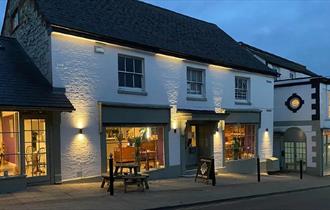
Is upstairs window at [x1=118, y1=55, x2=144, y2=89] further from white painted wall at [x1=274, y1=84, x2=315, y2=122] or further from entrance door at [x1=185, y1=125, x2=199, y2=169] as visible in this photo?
white painted wall at [x1=274, y1=84, x2=315, y2=122]

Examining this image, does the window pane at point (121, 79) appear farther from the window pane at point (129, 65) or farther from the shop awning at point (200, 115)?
the shop awning at point (200, 115)

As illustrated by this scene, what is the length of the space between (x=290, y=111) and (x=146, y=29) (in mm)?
13548

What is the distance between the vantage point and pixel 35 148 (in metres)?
13.5

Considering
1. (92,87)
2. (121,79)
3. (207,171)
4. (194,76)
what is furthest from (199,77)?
(92,87)

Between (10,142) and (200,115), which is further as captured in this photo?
(200,115)

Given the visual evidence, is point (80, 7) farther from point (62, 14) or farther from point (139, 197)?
point (139, 197)

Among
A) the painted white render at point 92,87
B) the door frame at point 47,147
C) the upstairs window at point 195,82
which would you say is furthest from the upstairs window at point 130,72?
the door frame at point 47,147

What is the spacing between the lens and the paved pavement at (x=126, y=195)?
34.7ft

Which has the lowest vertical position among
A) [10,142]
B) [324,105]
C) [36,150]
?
[36,150]

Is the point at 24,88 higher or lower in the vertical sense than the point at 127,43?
lower

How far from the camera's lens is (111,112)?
1534 centimetres

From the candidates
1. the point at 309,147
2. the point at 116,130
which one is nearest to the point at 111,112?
the point at 116,130

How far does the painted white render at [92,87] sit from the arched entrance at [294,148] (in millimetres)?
10671

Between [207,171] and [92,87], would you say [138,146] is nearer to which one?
[207,171]
